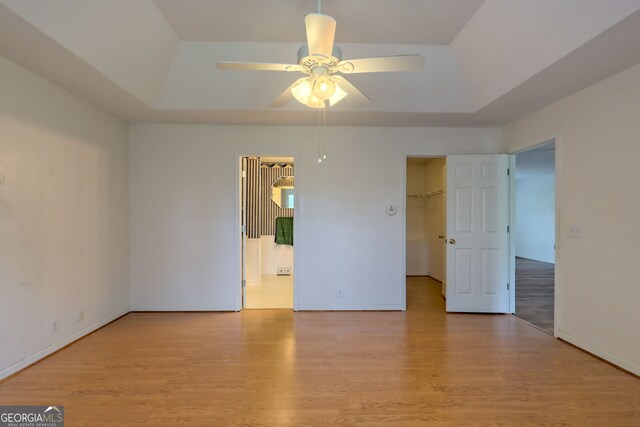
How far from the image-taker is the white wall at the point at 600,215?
2477mm

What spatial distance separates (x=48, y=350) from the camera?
272cm

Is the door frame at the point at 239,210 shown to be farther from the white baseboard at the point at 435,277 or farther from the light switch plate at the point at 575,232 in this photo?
the white baseboard at the point at 435,277

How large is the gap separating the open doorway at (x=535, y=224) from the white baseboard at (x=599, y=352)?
1818 millimetres

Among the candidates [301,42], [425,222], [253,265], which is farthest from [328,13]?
[425,222]

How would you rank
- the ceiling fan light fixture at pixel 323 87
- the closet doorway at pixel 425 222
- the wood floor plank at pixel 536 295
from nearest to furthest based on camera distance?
the ceiling fan light fixture at pixel 323 87 → the wood floor plank at pixel 536 295 → the closet doorway at pixel 425 222

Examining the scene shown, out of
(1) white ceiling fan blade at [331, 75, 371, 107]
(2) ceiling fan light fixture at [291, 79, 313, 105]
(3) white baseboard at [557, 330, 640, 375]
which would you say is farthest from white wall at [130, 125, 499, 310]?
(2) ceiling fan light fixture at [291, 79, 313, 105]

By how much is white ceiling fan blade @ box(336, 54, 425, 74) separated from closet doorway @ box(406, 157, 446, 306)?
3996 millimetres

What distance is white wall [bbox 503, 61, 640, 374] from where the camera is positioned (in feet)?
8.13

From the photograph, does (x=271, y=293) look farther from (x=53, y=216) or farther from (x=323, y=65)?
(x=323, y=65)

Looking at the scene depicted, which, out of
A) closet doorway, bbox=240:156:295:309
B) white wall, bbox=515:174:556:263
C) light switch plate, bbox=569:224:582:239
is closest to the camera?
light switch plate, bbox=569:224:582:239

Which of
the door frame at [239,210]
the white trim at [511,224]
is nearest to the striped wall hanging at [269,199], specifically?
the door frame at [239,210]

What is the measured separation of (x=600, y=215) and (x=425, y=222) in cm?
383

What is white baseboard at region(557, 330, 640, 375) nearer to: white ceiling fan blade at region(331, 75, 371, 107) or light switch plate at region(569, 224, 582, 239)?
light switch plate at region(569, 224, 582, 239)

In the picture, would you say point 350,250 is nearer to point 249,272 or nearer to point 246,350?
point 246,350
